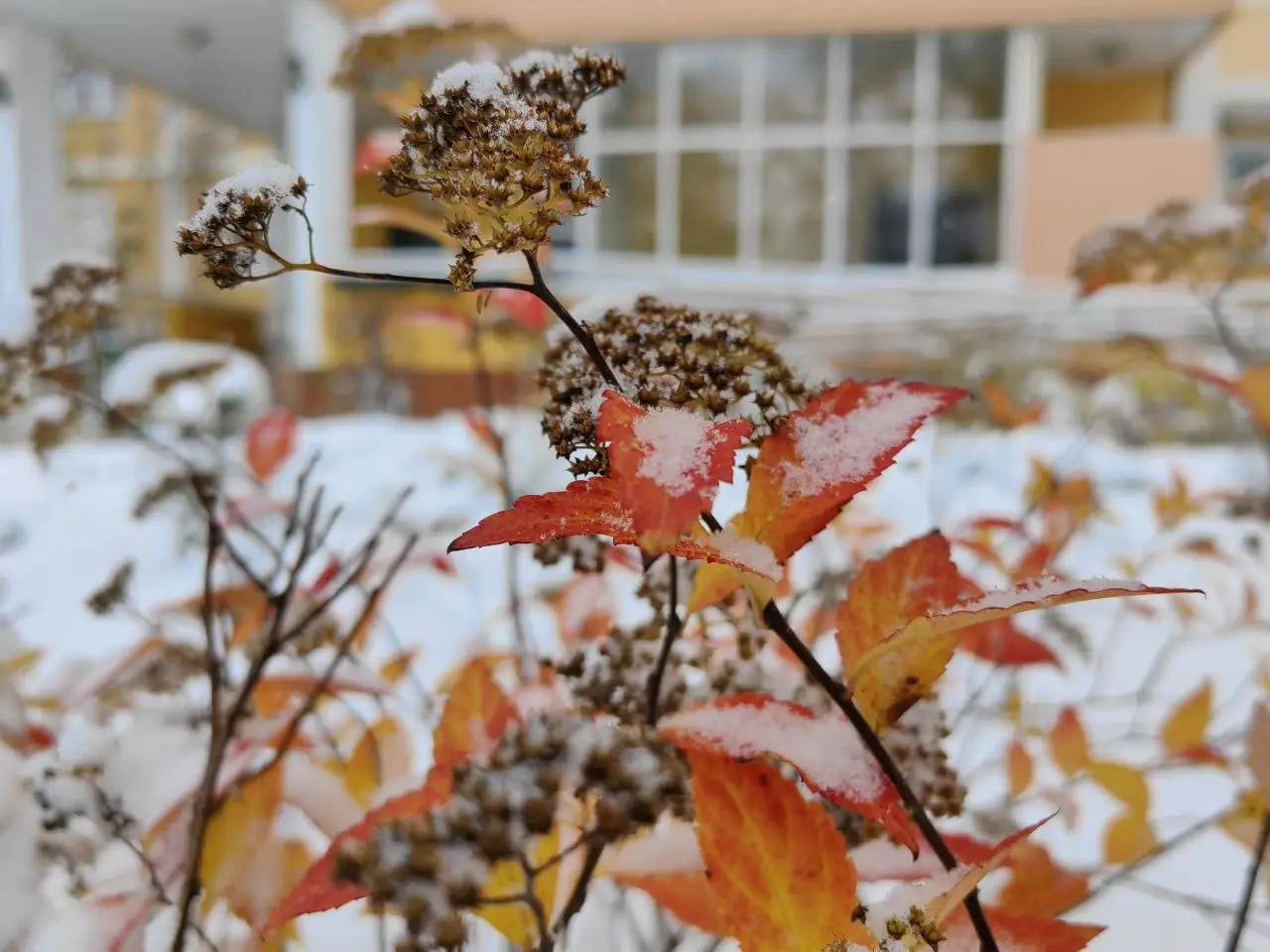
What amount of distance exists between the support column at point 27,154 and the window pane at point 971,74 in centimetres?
660

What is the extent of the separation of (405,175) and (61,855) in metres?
0.44

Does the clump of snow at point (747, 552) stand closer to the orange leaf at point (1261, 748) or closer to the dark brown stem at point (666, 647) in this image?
the dark brown stem at point (666, 647)

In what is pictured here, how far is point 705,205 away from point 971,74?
7.39 ft

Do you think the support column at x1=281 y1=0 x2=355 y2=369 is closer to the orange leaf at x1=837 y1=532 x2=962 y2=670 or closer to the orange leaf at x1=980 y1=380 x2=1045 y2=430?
the orange leaf at x1=980 y1=380 x2=1045 y2=430

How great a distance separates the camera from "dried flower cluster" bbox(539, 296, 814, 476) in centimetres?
29

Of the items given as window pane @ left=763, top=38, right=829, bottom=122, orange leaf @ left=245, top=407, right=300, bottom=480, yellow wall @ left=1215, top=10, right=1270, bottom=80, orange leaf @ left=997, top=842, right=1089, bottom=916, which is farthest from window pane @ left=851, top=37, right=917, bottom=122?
orange leaf @ left=997, top=842, right=1089, bottom=916

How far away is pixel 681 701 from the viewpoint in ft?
1.35

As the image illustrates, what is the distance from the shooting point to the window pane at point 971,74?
7.64 m

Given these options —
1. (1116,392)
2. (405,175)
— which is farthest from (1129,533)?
(405,175)

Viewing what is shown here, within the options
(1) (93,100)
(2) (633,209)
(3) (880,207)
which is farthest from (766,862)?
(1) (93,100)

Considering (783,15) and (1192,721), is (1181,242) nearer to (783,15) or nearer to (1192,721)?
(1192,721)

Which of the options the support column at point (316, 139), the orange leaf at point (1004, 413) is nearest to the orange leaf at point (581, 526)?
the orange leaf at point (1004, 413)

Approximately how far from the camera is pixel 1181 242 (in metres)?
0.79

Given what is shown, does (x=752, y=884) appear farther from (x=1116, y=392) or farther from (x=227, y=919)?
(x=1116, y=392)
